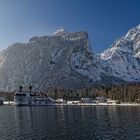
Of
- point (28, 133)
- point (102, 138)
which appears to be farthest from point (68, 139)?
point (28, 133)

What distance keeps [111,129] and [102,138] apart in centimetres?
1790

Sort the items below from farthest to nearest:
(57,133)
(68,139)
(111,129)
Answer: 1. (111,129)
2. (57,133)
3. (68,139)

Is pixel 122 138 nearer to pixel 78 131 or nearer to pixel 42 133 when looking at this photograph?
pixel 78 131

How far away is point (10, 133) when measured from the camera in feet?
338

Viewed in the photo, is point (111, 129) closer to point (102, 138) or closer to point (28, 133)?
point (102, 138)

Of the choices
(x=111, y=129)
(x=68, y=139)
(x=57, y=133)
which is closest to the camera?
(x=68, y=139)

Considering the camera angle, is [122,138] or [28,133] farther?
[28,133]

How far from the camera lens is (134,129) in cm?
10544

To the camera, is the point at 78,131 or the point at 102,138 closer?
the point at 102,138

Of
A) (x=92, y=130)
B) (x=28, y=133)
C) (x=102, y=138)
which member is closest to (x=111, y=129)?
(x=92, y=130)

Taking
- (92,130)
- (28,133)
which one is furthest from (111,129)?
(28,133)

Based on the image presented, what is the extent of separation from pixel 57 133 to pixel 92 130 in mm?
12050

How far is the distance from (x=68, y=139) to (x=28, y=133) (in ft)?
57.0

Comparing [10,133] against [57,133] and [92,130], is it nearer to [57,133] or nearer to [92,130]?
[57,133]
